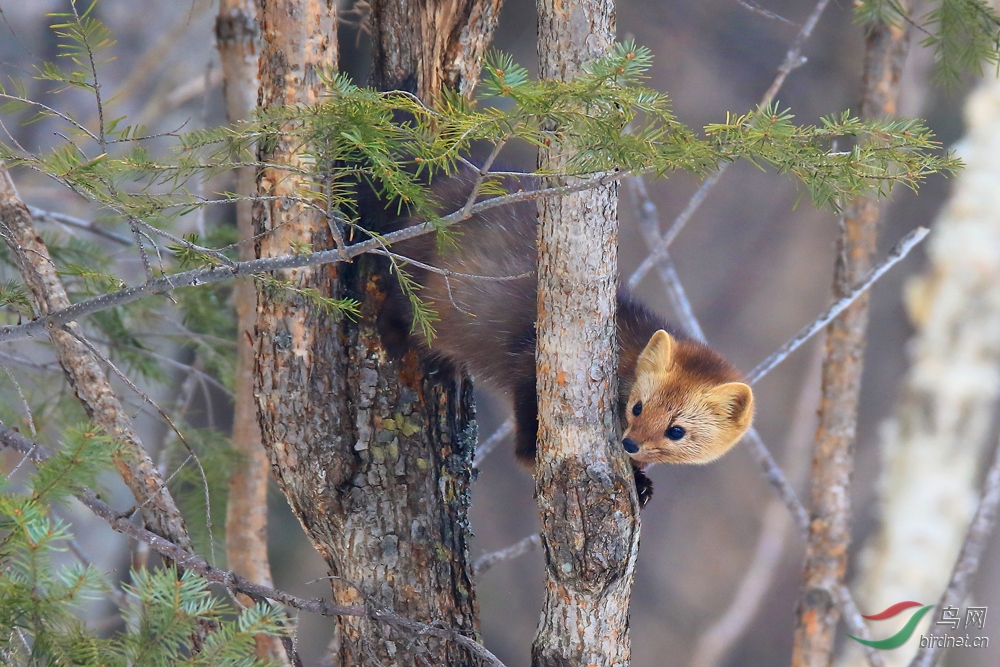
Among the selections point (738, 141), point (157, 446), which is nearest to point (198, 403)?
point (157, 446)

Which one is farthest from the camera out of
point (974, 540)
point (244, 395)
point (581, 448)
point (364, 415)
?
point (244, 395)

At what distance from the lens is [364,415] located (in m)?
2.25

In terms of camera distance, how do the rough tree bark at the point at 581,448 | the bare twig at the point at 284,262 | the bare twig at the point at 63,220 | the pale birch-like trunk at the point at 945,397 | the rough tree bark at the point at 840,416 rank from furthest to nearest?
the pale birch-like trunk at the point at 945,397 < the rough tree bark at the point at 840,416 < the bare twig at the point at 63,220 < the rough tree bark at the point at 581,448 < the bare twig at the point at 284,262

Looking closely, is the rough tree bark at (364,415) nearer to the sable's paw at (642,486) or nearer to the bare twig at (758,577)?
the sable's paw at (642,486)

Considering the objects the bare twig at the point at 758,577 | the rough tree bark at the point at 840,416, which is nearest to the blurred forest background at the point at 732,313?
the bare twig at the point at 758,577

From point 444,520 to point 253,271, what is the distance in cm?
107

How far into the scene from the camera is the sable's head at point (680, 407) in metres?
2.41

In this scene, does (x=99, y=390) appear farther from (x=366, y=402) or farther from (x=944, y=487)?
(x=944, y=487)

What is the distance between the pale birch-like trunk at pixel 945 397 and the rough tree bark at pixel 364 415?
2.94 metres

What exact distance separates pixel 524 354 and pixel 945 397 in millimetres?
2824

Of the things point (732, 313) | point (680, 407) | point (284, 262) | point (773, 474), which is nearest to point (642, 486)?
point (680, 407)

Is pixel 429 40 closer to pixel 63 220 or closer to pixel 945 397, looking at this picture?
pixel 63 220

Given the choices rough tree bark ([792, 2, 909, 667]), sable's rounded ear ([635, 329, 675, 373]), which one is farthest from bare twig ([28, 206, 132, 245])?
rough tree bark ([792, 2, 909, 667])

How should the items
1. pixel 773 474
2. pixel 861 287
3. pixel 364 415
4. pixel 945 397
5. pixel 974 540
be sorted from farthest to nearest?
pixel 945 397 < pixel 773 474 < pixel 974 540 < pixel 861 287 < pixel 364 415
